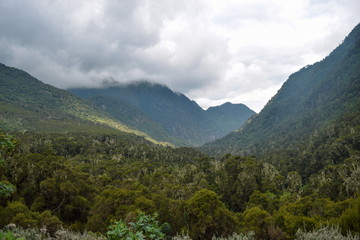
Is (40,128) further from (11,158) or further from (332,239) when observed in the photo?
(332,239)

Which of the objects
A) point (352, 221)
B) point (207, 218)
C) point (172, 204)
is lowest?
point (172, 204)

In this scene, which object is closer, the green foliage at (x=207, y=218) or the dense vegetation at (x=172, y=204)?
the dense vegetation at (x=172, y=204)

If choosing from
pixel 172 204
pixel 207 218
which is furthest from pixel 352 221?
pixel 172 204

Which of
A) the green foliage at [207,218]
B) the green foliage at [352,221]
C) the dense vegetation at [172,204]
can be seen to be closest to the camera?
the green foliage at [352,221]

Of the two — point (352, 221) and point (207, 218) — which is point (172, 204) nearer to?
point (207, 218)

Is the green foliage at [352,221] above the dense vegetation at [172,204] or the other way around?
above

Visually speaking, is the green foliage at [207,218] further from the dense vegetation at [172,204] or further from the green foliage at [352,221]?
Result: the green foliage at [352,221]

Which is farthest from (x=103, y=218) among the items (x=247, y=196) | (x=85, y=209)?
(x=247, y=196)

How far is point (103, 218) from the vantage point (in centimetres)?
2800

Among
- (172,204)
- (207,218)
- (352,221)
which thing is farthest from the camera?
(172,204)

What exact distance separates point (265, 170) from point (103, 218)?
5061 centimetres

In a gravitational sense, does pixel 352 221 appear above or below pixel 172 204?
above

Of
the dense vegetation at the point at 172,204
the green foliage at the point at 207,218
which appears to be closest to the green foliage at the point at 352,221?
the dense vegetation at the point at 172,204

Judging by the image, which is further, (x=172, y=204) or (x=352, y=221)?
(x=172, y=204)
